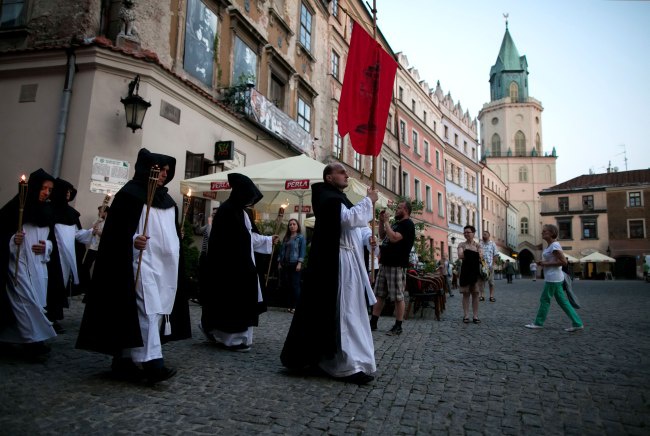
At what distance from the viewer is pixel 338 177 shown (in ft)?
14.8

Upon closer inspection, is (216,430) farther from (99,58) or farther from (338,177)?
(99,58)

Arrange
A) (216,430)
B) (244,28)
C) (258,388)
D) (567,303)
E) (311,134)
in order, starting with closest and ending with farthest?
(216,430)
(258,388)
(567,303)
(244,28)
(311,134)

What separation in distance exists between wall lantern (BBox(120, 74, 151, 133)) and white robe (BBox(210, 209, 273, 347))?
5.43 meters

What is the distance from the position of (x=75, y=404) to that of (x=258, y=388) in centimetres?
A: 136

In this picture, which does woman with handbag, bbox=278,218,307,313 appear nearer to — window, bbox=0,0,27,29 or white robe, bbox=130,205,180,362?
white robe, bbox=130,205,180,362

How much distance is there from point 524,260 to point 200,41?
211 feet

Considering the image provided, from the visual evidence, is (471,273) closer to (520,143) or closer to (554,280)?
(554,280)

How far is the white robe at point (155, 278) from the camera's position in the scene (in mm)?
3756

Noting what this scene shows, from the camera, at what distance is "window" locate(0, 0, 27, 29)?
10805 mm

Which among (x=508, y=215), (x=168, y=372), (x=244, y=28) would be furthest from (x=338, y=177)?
(x=508, y=215)

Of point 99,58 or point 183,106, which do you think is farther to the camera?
point 183,106

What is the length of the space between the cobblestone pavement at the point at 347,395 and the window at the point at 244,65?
10341 millimetres

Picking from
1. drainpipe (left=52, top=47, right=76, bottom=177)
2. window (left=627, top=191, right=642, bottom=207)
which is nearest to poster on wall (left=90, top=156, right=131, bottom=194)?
drainpipe (left=52, top=47, right=76, bottom=177)

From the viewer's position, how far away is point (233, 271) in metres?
5.43
